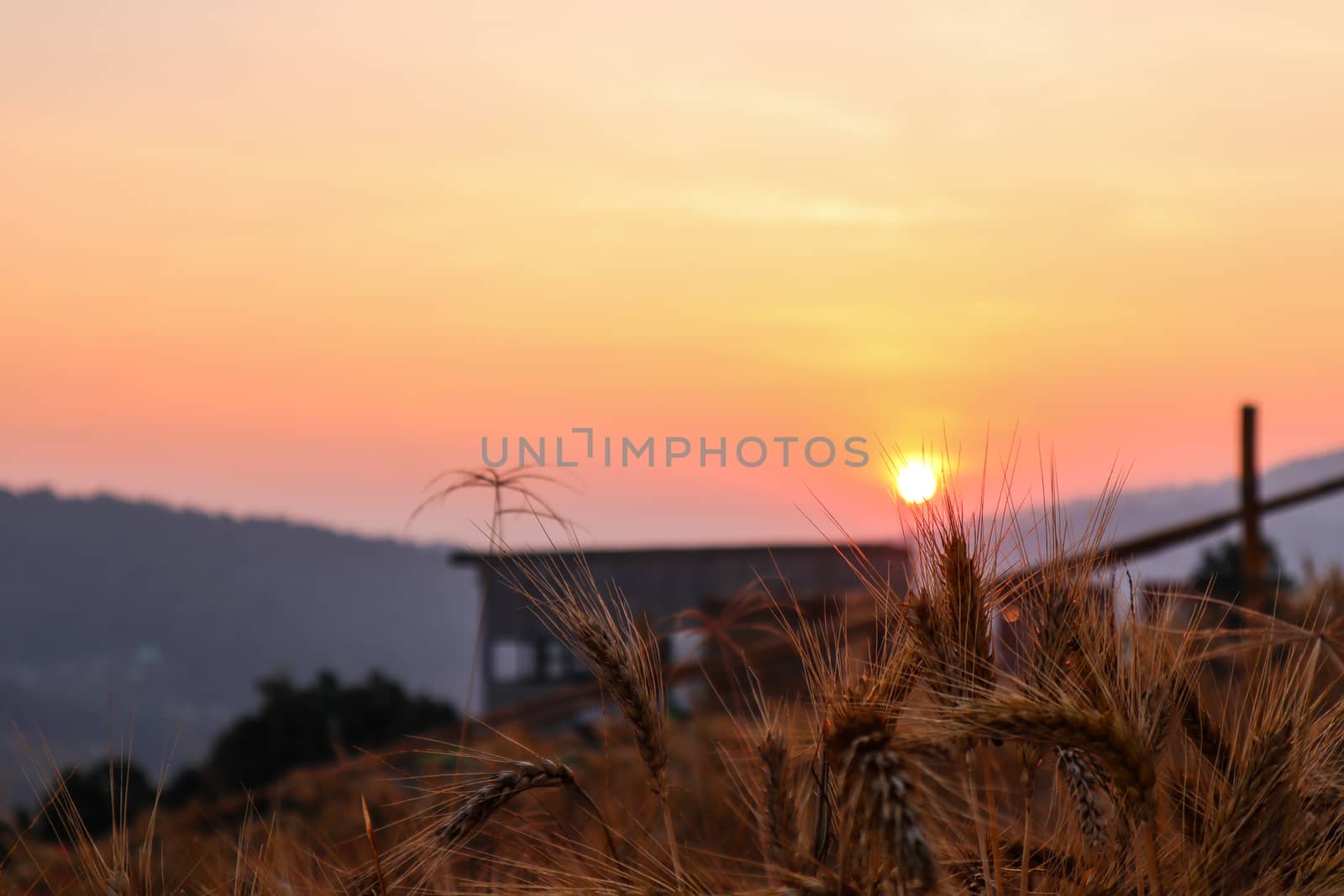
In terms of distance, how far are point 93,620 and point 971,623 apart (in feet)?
169

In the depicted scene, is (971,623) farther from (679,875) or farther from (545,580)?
(545,580)

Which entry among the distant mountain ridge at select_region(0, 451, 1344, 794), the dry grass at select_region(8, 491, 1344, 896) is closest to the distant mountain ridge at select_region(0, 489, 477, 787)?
the distant mountain ridge at select_region(0, 451, 1344, 794)

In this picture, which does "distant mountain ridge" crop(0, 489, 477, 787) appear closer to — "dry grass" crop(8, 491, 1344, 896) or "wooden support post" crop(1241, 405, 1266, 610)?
"wooden support post" crop(1241, 405, 1266, 610)

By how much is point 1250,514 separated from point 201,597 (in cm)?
4979

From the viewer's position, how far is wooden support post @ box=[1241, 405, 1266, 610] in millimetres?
7453

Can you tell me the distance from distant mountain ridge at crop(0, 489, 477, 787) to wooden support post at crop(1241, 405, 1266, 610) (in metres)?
36.7

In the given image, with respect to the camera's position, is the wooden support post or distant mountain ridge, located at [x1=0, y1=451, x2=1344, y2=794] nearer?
the wooden support post

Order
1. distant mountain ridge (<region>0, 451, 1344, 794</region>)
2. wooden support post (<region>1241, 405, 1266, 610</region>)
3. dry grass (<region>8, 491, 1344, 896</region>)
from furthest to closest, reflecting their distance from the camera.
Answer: distant mountain ridge (<region>0, 451, 1344, 794</region>) → wooden support post (<region>1241, 405, 1266, 610</region>) → dry grass (<region>8, 491, 1344, 896</region>)

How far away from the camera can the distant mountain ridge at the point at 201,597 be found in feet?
148

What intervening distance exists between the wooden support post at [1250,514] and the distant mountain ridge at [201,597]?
120ft

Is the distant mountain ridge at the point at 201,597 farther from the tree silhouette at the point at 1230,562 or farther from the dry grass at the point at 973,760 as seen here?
the dry grass at the point at 973,760

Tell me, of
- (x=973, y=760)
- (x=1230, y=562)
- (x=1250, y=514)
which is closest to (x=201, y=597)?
(x=1230, y=562)

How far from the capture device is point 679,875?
1.40 meters

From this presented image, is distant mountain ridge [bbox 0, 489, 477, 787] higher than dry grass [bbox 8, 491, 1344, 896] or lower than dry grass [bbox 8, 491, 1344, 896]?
lower
